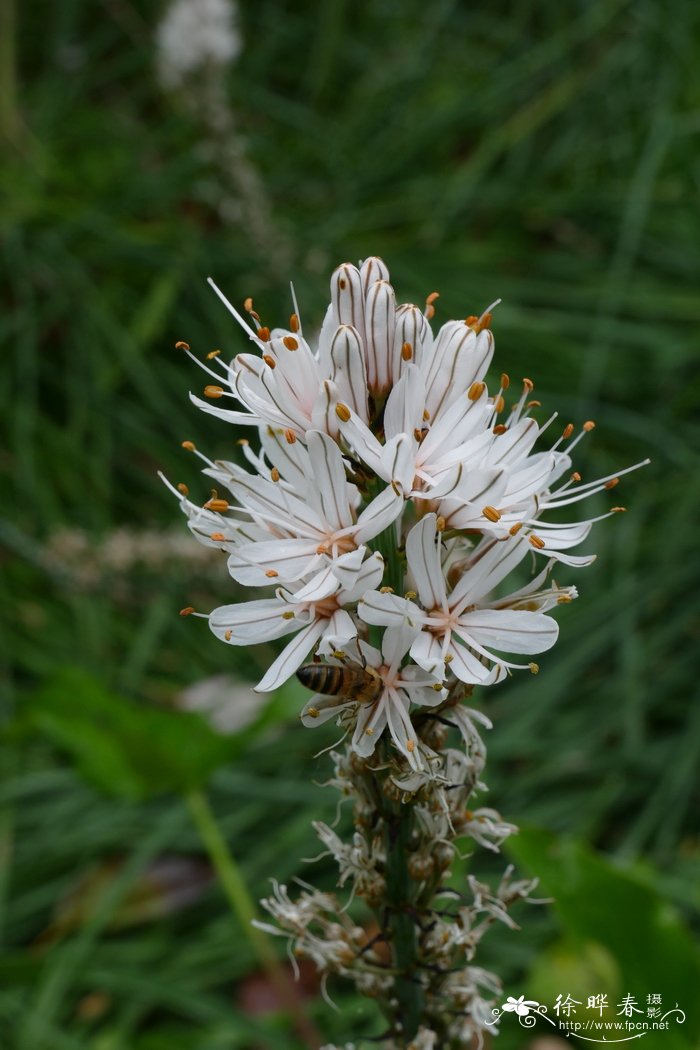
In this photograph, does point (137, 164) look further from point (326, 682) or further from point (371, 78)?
point (326, 682)

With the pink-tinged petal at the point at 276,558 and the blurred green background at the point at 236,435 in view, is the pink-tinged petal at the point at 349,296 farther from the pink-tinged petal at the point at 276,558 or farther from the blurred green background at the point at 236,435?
the blurred green background at the point at 236,435

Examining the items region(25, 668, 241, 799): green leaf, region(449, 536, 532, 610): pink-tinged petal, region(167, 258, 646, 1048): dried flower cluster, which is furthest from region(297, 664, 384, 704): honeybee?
region(25, 668, 241, 799): green leaf

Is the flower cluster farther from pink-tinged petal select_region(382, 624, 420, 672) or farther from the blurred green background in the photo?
the blurred green background

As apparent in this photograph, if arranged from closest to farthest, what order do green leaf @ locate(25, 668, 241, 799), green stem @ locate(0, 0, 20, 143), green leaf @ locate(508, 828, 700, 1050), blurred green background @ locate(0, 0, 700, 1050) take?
green leaf @ locate(508, 828, 700, 1050)
green leaf @ locate(25, 668, 241, 799)
blurred green background @ locate(0, 0, 700, 1050)
green stem @ locate(0, 0, 20, 143)

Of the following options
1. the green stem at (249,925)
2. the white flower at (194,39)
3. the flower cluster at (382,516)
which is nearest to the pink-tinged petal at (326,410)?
the flower cluster at (382,516)

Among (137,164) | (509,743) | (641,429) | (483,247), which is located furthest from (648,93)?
(509,743)

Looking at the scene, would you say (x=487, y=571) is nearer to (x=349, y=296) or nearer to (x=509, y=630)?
(x=509, y=630)

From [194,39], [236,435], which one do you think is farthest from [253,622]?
[194,39]
